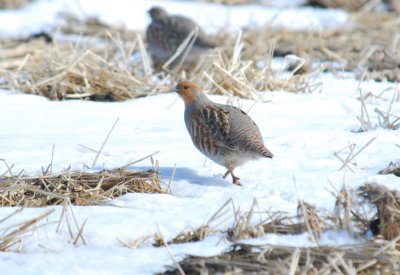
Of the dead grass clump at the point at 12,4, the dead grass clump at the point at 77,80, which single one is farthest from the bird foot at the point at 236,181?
the dead grass clump at the point at 12,4

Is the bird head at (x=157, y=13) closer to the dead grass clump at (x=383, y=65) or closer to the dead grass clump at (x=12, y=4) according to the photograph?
the dead grass clump at (x=383, y=65)

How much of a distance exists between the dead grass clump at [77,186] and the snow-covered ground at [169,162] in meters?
0.11

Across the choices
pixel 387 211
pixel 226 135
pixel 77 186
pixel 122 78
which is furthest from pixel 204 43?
pixel 387 211

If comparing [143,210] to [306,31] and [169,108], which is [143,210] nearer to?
[169,108]

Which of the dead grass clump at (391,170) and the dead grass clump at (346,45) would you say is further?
the dead grass clump at (346,45)

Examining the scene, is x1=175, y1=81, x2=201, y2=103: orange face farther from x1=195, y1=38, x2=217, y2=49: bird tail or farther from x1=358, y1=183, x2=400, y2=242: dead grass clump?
A: x1=195, y1=38, x2=217, y2=49: bird tail

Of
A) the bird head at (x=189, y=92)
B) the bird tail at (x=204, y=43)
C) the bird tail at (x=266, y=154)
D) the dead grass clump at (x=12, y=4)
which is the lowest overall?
the dead grass clump at (x=12, y=4)

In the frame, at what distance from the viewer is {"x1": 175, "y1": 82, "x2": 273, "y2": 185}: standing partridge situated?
4.39 metres

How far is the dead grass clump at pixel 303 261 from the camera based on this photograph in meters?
2.96

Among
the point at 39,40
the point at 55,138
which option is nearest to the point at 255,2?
the point at 39,40

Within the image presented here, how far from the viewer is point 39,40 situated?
8.85m

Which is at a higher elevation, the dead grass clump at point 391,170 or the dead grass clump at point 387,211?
the dead grass clump at point 387,211

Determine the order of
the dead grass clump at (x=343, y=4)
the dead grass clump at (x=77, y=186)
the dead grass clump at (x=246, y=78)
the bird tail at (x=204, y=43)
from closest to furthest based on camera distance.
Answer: the dead grass clump at (x=77, y=186)
the dead grass clump at (x=246, y=78)
the bird tail at (x=204, y=43)
the dead grass clump at (x=343, y=4)

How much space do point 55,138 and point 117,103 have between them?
107 cm
